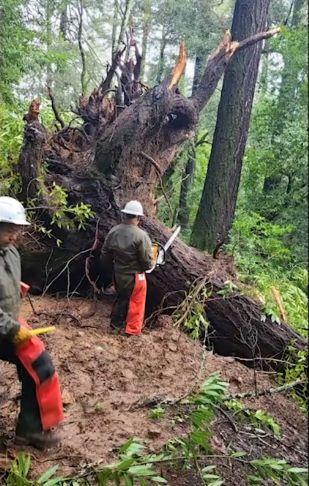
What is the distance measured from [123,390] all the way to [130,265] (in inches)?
81.6

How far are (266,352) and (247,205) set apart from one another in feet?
7.30

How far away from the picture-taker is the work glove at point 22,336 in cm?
305

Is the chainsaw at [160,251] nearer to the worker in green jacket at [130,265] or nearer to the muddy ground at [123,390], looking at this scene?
the worker in green jacket at [130,265]

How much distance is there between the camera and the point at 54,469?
288 cm

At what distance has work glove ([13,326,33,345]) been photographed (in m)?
3.05

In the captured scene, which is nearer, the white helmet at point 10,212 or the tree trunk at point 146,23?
the white helmet at point 10,212

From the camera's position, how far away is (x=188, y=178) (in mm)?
9969

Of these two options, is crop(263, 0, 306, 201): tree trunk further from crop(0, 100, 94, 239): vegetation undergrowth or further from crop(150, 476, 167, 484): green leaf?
crop(0, 100, 94, 239): vegetation undergrowth

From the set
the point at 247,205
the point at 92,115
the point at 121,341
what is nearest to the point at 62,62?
the point at 92,115

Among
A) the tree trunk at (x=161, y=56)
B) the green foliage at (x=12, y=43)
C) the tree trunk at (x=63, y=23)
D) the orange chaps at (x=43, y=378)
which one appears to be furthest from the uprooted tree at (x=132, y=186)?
the tree trunk at (x=63, y=23)

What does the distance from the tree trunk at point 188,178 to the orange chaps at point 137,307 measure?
7.55 ft

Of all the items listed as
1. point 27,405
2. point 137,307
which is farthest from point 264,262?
point 137,307

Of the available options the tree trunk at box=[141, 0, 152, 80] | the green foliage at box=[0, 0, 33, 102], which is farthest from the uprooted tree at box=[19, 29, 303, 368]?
the tree trunk at box=[141, 0, 152, 80]

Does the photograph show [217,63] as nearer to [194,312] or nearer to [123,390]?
[194,312]
